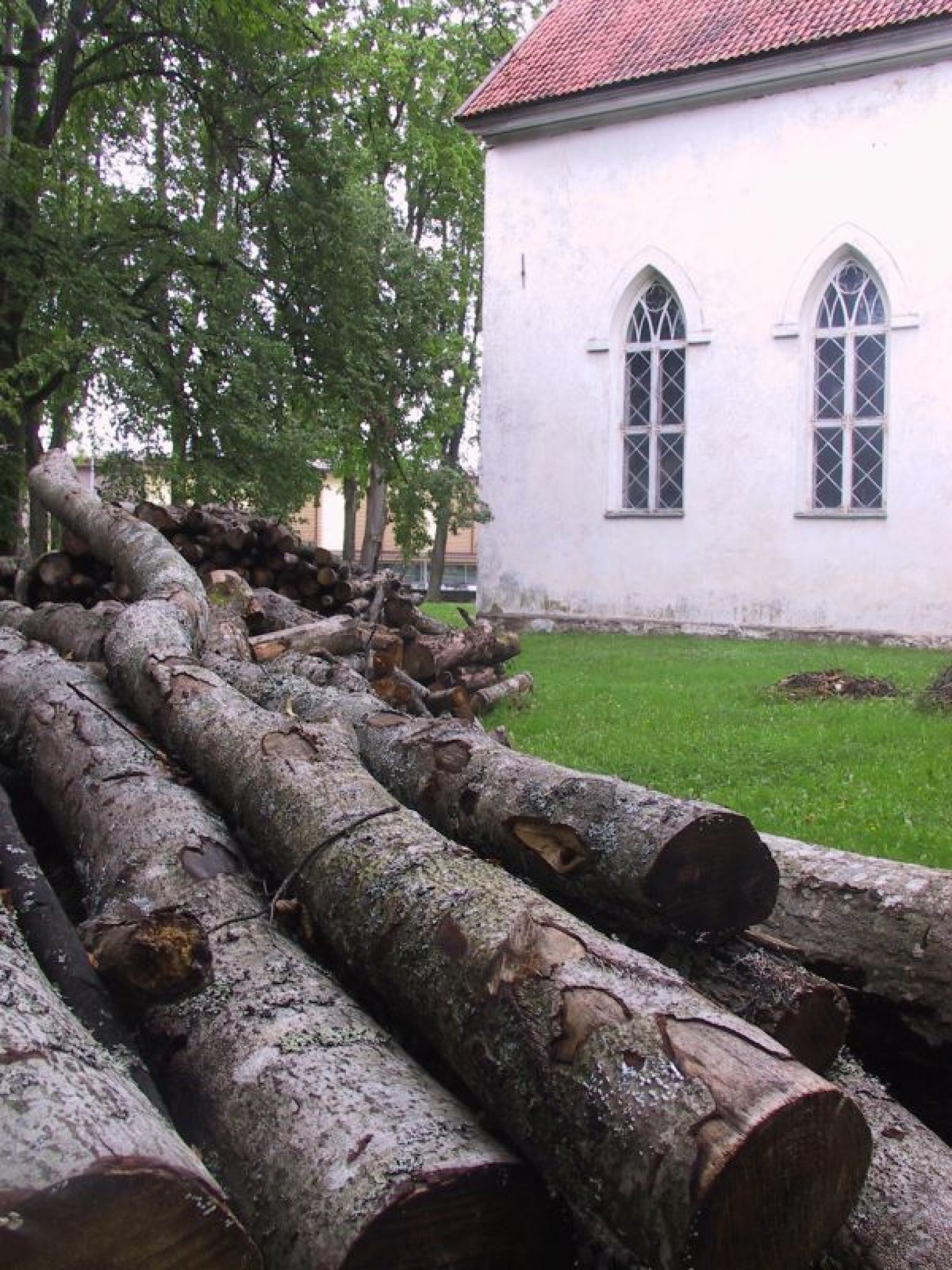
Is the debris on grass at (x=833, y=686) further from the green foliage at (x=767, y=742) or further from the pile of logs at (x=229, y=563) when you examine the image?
the pile of logs at (x=229, y=563)

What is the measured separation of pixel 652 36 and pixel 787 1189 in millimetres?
19920

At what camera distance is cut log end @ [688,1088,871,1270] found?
1.85 meters

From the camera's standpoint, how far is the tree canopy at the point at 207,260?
51.8ft

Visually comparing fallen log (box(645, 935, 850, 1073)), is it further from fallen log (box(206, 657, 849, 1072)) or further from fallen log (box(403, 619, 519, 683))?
fallen log (box(403, 619, 519, 683))

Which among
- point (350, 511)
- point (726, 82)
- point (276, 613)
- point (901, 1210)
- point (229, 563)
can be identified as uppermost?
point (726, 82)

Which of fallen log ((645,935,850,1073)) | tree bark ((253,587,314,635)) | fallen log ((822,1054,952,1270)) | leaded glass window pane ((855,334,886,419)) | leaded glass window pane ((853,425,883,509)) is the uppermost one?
leaded glass window pane ((855,334,886,419))

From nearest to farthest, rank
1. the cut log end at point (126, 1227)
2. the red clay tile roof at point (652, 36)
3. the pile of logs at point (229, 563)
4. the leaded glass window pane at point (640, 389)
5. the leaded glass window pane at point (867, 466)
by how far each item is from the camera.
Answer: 1. the cut log end at point (126, 1227)
2. the pile of logs at point (229, 563)
3. the red clay tile roof at point (652, 36)
4. the leaded glass window pane at point (867, 466)
5. the leaded glass window pane at point (640, 389)

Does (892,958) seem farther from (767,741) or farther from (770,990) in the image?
(767,741)

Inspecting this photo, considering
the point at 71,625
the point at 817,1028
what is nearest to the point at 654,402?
the point at 71,625

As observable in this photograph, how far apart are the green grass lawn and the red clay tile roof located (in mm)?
8989

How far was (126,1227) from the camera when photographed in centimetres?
160

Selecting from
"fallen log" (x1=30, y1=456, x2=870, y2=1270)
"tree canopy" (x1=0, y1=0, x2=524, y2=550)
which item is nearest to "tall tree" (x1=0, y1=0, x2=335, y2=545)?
"tree canopy" (x1=0, y1=0, x2=524, y2=550)

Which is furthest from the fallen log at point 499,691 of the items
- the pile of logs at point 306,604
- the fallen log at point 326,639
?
the fallen log at point 326,639

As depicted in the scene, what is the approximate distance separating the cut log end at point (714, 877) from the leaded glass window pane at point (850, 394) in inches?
598
